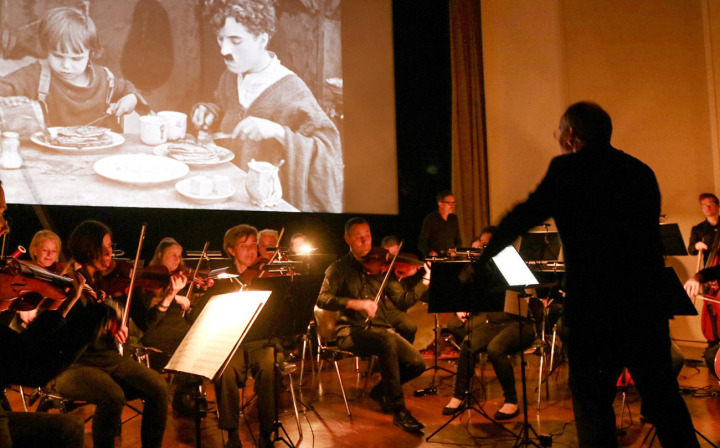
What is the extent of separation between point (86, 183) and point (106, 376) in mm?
2889

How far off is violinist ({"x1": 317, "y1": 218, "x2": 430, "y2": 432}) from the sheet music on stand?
4.73 ft

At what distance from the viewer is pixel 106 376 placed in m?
2.82

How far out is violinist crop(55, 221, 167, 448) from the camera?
2.73 m

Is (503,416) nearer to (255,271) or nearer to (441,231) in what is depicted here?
(255,271)

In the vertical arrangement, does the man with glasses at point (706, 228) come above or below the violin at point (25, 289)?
above

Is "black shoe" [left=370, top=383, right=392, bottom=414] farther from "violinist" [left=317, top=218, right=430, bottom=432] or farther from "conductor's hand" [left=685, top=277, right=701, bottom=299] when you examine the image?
"conductor's hand" [left=685, top=277, right=701, bottom=299]

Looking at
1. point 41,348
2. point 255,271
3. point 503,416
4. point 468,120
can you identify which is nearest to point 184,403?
point 255,271

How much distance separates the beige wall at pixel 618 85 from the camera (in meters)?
6.96

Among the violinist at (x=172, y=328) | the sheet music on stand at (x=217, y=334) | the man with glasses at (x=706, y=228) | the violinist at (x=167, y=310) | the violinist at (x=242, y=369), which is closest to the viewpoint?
the sheet music on stand at (x=217, y=334)

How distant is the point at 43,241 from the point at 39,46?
6.00 ft

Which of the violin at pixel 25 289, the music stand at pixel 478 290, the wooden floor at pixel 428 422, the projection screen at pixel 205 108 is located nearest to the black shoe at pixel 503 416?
the wooden floor at pixel 428 422

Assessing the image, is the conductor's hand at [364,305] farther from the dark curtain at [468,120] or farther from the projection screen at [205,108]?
the dark curtain at [468,120]

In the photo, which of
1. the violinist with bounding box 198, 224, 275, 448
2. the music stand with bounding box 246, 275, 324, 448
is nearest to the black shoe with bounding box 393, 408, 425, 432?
the music stand with bounding box 246, 275, 324, 448

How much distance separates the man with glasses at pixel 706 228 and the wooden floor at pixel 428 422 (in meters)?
1.56
